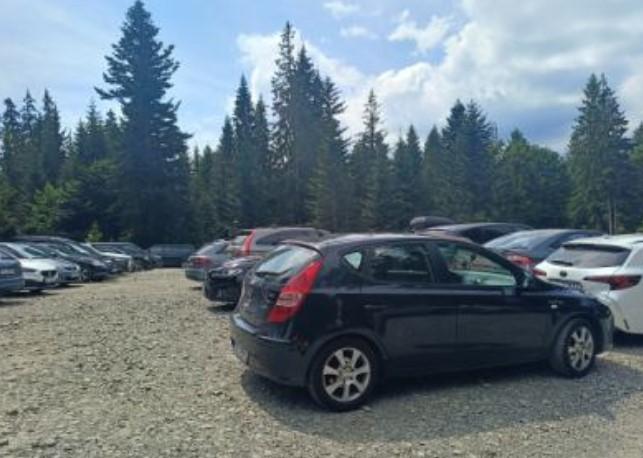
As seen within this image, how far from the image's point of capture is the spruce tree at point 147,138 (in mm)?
46312

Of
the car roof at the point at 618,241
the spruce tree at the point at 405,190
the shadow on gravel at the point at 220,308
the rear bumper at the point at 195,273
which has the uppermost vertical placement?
the spruce tree at the point at 405,190

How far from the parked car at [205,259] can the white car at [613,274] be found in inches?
386

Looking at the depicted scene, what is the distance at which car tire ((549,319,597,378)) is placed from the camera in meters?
6.93

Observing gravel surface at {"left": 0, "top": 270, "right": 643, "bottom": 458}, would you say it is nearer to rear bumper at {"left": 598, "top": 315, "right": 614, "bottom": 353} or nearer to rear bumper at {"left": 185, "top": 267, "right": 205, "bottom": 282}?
rear bumper at {"left": 598, "top": 315, "right": 614, "bottom": 353}

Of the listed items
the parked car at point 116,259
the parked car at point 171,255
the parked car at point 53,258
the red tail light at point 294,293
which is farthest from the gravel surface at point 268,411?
the parked car at point 171,255

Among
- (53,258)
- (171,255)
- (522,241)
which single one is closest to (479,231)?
(522,241)

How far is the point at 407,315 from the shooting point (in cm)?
602

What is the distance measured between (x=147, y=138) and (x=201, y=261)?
32.7 m

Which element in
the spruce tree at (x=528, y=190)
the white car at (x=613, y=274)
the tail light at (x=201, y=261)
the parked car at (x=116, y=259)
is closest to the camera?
the white car at (x=613, y=274)

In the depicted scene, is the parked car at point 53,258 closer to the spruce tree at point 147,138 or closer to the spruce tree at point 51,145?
the spruce tree at point 147,138

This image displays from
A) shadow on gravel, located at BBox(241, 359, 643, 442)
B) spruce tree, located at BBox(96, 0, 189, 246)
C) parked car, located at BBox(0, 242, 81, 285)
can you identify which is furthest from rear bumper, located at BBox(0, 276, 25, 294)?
spruce tree, located at BBox(96, 0, 189, 246)

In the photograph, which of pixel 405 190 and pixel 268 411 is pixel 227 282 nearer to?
pixel 268 411

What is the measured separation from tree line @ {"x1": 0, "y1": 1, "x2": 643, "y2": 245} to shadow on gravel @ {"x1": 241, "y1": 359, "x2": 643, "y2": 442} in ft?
134

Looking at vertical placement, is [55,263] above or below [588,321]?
above
